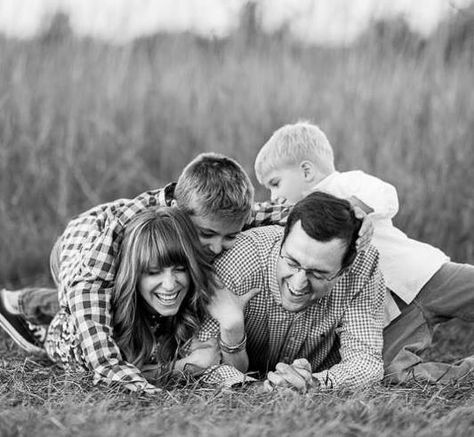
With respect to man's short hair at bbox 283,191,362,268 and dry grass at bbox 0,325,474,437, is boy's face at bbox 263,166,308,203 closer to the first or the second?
man's short hair at bbox 283,191,362,268

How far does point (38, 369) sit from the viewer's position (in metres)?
3.88

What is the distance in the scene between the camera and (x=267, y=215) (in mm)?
4066

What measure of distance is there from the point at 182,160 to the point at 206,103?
18.2 inches

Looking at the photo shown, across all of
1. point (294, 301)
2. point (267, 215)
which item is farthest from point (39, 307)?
point (294, 301)

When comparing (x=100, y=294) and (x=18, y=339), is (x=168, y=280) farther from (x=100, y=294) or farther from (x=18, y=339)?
(x=18, y=339)

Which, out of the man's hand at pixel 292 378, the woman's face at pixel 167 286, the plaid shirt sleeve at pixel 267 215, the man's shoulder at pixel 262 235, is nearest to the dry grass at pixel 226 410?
the man's hand at pixel 292 378

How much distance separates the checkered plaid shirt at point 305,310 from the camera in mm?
3586

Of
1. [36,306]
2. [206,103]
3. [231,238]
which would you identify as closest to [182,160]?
[206,103]

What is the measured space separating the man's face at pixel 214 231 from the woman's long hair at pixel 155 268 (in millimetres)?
64

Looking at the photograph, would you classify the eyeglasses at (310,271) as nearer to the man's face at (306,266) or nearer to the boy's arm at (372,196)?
the man's face at (306,266)

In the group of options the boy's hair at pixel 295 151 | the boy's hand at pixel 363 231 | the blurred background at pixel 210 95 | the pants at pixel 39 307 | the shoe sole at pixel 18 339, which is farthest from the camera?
the blurred background at pixel 210 95

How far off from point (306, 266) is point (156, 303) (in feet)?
2.14

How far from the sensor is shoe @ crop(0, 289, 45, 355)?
14.6 ft

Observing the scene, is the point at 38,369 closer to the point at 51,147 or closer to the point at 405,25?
the point at 51,147
